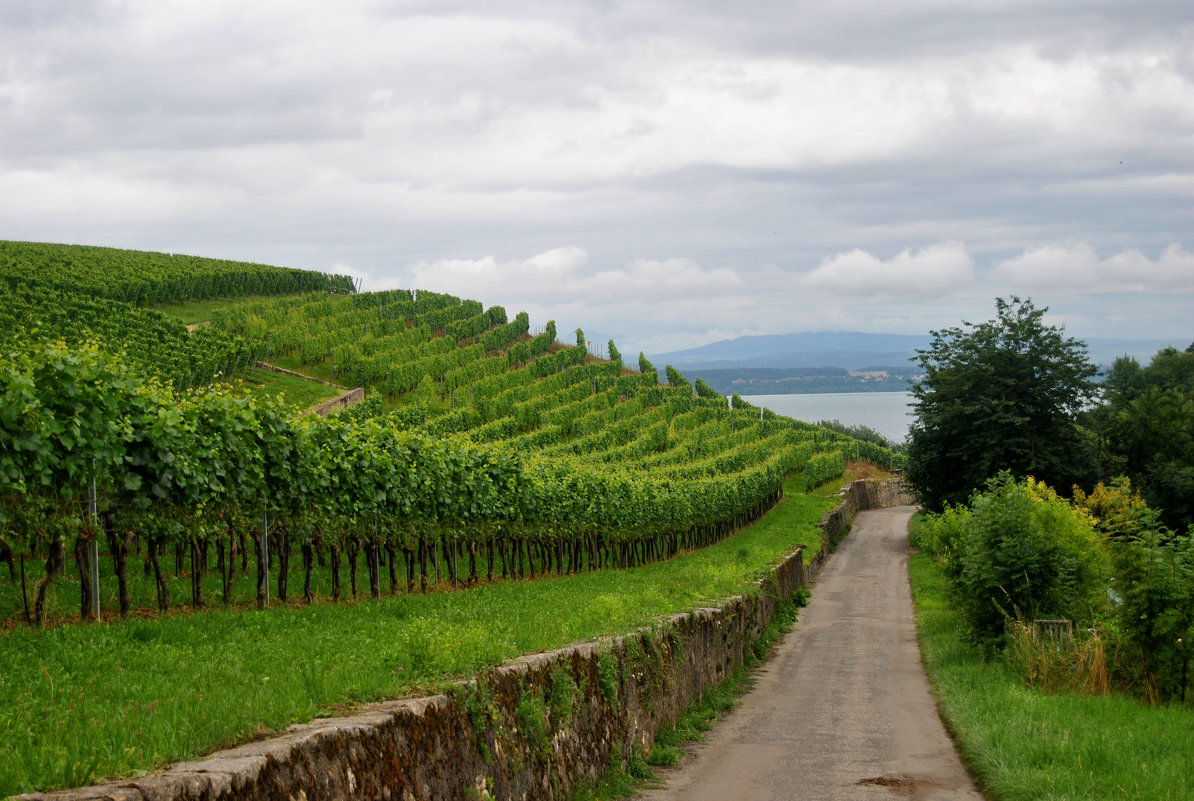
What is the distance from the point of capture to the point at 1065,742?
11836mm

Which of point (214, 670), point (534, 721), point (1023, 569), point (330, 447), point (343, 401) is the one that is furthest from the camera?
point (343, 401)

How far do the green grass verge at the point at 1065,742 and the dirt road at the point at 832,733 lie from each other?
42 centimetres

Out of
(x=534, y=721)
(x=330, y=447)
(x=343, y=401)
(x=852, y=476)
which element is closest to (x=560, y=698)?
(x=534, y=721)

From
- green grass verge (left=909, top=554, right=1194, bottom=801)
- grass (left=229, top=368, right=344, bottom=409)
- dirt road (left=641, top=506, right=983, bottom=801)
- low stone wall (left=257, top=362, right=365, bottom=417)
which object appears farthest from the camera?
grass (left=229, top=368, right=344, bottom=409)

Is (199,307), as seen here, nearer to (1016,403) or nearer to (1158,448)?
(1016,403)

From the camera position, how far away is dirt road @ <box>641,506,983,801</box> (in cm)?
1159

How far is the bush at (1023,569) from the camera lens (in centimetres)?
2062

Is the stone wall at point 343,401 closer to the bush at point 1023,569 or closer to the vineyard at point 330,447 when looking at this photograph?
the vineyard at point 330,447

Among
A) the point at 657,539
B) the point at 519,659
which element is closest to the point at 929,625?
the point at 657,539

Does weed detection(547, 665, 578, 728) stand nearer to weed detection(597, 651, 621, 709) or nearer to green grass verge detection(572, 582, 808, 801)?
green grass verge detection(572, 582, 808, 801)

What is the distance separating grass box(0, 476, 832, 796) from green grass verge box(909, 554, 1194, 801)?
457 cm

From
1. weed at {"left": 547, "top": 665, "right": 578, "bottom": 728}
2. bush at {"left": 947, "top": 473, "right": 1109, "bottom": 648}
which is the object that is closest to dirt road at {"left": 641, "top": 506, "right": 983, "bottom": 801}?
weed at {"left": 547, "top": 665, "right": 578, "bottom": 728}

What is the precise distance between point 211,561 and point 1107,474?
152ft

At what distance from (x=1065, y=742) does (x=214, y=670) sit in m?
9.19
